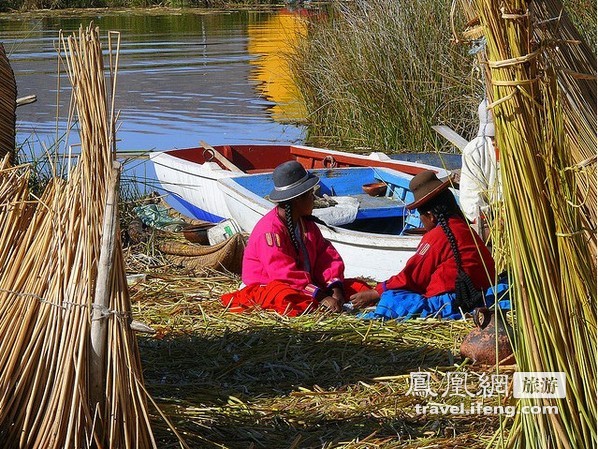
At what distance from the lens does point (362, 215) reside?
8.16 m

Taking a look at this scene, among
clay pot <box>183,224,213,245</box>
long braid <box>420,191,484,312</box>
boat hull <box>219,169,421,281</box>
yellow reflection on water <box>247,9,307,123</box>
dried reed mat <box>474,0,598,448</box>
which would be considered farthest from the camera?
yellow reflection on water <box>247,9,307,123</box>

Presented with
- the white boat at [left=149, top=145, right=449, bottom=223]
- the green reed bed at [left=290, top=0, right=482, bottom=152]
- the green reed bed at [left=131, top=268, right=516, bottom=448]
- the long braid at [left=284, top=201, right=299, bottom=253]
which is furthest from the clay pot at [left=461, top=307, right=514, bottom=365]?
the green reed bed at [left=290, top=0, right=482, bottom=152]

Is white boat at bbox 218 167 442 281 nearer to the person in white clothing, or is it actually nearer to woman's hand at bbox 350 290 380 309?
the person in white clothing

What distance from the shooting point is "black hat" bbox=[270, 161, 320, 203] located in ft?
19.2

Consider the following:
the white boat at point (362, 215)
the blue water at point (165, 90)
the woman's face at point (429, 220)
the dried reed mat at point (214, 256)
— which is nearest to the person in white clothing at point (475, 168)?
the white boat at point (362, 215)

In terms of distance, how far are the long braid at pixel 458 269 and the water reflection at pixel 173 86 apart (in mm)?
4393

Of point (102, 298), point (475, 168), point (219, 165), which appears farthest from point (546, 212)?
point (219, 165)

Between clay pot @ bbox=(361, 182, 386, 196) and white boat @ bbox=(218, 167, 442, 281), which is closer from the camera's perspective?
white boat @ bbox=(218, 167, 442, 281)

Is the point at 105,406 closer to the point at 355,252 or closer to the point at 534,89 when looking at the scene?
the point at 534,89

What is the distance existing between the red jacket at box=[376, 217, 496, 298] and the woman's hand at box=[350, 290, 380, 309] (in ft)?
0.69

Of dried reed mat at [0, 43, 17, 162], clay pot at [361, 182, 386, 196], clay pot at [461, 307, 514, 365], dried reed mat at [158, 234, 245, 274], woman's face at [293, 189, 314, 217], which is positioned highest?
dried reed mat at [0, 43, 17, 162]

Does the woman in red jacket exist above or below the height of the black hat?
below

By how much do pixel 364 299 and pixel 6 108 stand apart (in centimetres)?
238

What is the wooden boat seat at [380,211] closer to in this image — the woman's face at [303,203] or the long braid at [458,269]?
the woman's face at [303,203]
